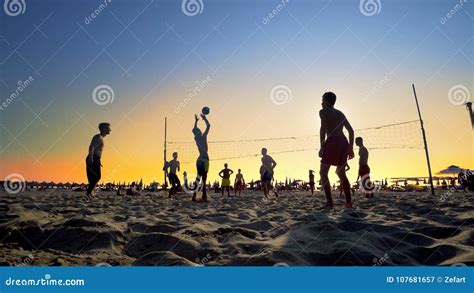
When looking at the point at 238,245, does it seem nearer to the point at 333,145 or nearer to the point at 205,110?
the point at 333,145

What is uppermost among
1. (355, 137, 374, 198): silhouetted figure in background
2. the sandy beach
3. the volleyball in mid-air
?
the volleyball in mid-air

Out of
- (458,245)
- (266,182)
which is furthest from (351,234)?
(266,182)

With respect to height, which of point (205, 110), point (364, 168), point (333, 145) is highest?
point (205, 110)

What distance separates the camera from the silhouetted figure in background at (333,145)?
→ 4.36 metres

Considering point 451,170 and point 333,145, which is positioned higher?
point 451,170

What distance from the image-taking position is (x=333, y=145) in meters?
4.40

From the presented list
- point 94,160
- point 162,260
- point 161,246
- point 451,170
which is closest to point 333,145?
point 161,246

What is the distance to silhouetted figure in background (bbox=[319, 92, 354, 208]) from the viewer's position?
4359 mm

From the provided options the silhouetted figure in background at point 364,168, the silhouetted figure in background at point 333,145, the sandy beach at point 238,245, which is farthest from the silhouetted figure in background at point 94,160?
the silhouetted figure in background at point 364,168

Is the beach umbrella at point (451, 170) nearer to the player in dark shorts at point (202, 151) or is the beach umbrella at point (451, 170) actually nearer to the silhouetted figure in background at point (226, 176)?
the silhouetted figure in background at point (226, 176)

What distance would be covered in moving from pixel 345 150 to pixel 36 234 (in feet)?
12.4

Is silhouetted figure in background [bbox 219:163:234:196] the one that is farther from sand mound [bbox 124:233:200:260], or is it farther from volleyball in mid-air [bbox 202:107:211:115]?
sand mound [bbox 124:233:200:260]

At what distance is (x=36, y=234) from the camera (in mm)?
2182

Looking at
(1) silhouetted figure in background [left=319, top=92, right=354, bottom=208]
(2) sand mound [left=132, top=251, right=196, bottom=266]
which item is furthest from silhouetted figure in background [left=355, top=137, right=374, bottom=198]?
(2) sand mound [left=132, top=251, right=196, bottom=266]
